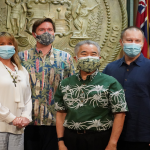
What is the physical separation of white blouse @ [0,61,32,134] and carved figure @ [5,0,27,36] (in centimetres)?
144

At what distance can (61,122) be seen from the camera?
221 centimetres

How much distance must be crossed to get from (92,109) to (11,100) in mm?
776

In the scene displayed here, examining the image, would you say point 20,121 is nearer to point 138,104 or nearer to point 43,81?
point 43,81

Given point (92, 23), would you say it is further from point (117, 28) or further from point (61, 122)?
point (61, 122)

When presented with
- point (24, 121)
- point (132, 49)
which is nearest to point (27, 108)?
point (24, 121)

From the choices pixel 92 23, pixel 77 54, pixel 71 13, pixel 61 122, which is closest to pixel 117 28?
pixel 92 23

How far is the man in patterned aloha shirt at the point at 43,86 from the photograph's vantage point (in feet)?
8.80

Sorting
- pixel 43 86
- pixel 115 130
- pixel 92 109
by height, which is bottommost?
pixel 115 130

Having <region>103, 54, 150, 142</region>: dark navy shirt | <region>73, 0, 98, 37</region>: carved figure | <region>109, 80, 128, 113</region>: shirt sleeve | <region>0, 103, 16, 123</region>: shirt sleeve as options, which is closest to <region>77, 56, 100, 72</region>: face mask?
<region>109, 80, 128, 113</region>: shirt sleeve

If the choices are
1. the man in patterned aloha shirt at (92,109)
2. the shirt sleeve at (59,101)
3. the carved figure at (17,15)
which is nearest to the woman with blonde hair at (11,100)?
the shirt sleeve at (59,101)

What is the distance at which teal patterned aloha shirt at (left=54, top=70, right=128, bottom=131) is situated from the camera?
1.99 metres

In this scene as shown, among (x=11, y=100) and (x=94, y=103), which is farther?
(x=11, y=100)

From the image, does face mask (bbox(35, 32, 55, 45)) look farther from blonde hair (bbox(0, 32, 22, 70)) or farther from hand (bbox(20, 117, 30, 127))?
hand (bbox(20, 117, 30, 127))

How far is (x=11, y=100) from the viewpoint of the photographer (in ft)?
7.41
